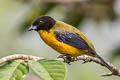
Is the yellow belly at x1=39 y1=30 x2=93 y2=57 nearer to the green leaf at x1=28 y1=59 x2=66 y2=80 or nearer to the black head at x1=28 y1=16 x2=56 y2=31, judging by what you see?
the black head at x1=28 y1=16 x2=56 y2=31

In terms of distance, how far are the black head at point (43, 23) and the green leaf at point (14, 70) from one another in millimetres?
1658

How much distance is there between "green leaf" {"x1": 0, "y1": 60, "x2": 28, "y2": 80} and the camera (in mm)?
1793

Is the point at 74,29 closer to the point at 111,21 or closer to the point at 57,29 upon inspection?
the point at 57,29

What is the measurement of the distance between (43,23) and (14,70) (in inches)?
75.0

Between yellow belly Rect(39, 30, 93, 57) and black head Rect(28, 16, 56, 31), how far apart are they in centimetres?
7

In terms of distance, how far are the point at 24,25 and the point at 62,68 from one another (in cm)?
225

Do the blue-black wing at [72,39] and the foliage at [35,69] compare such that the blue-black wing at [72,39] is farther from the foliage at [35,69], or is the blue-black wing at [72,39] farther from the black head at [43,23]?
the foliage at [35,69]

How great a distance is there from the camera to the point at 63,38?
12.3 ft

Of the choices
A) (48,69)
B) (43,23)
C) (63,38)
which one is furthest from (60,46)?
(48,69)

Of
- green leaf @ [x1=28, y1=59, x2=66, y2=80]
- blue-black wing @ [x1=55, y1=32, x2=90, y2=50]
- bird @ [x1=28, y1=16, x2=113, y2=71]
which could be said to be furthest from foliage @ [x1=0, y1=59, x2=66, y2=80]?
blue-black wing @ [x1=55, y1=32, x2=90, y2=50]

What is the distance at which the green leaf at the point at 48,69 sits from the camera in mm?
1758

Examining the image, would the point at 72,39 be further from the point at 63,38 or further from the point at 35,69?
the point at 35,69

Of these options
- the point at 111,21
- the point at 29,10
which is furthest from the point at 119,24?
the point at 29,10

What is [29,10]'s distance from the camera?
4.20 m
